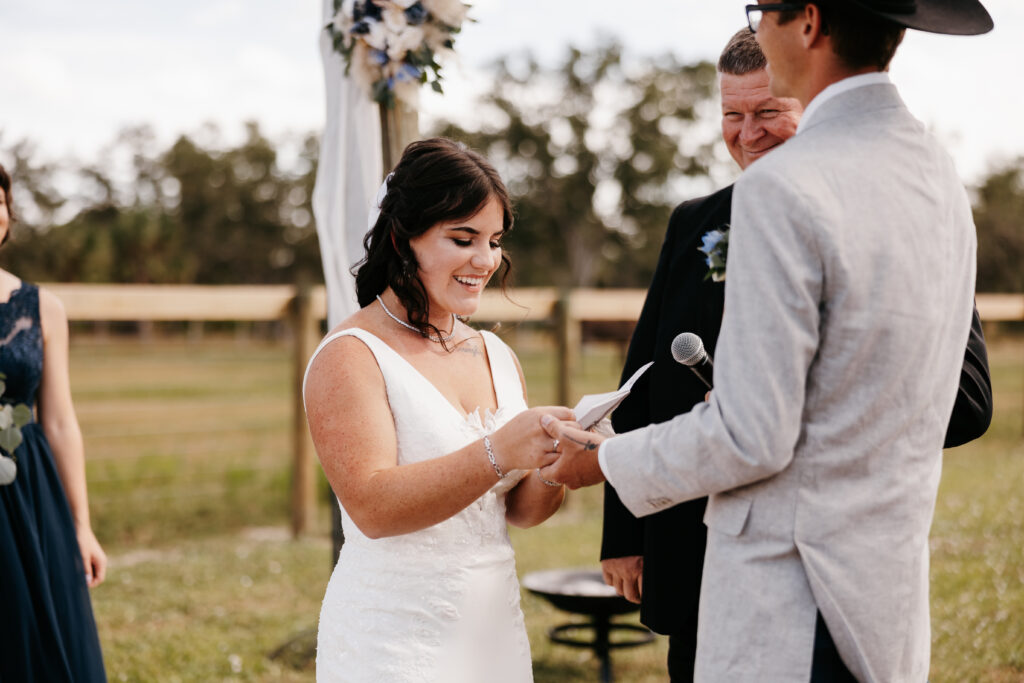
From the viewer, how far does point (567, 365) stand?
8.48m

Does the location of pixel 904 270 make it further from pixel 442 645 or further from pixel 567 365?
pixel 567 365

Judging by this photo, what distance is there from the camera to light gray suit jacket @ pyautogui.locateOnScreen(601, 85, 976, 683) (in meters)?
1.55

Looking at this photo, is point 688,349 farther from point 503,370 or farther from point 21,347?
point 21,347

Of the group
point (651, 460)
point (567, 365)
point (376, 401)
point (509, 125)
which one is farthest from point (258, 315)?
point (509, 125)

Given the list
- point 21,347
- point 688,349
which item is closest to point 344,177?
point 21,347

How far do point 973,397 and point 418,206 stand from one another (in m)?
1.38

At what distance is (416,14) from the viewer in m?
3.59

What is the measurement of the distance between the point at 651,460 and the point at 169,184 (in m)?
63.4

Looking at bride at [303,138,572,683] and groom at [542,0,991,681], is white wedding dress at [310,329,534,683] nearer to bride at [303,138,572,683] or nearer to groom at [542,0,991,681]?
bride at [303,138,572,683]

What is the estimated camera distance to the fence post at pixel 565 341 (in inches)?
330

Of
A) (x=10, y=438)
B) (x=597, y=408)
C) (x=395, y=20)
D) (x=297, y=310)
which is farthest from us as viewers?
(x=297, y=310)

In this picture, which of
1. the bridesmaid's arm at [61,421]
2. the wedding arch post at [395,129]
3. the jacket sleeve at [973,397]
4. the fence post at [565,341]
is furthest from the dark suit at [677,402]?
the fence post at [565,341]

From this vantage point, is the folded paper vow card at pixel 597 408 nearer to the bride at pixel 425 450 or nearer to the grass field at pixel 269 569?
the bride at pixel 425 450

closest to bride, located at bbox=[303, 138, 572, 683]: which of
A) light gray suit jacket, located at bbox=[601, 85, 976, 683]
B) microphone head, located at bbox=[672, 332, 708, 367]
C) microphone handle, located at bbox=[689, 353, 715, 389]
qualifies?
microphone handle, located at bbox=[689, 353, 715, 389]
